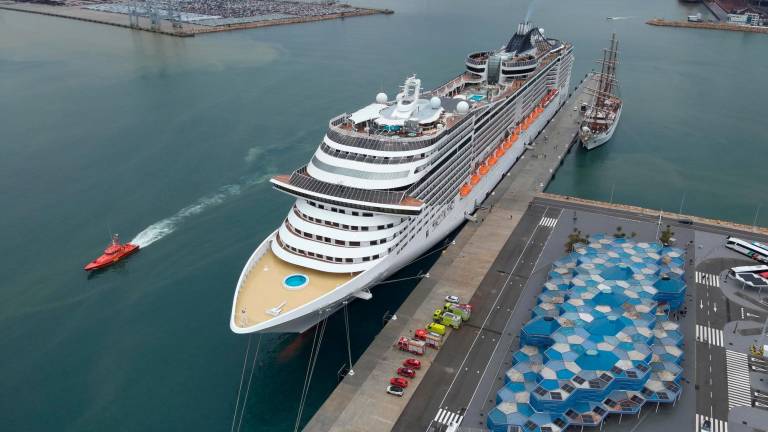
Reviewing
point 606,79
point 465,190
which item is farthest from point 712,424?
point 606,79

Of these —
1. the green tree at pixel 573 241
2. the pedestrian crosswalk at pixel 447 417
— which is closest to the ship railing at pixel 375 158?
the green tree at pixel 573 241

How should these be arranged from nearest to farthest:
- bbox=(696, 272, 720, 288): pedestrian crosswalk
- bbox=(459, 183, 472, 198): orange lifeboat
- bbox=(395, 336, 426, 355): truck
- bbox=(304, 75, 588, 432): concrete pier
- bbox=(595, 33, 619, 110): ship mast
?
bbox=(304, 75, 588, 432): concrete pier, bbox=(395, 336, 426, 355): truck, bbox=(696, 272, 720, 288): pedestrian crosswalk, bbox=(459, 183, 472, 198): orange lifeboat, bbox=(595, 33, 619, 110): ship mast

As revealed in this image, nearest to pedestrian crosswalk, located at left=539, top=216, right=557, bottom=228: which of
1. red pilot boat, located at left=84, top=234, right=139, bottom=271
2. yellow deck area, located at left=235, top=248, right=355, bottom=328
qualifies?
yellow deck area, located at left=235, top=248, right=355, bottom=328

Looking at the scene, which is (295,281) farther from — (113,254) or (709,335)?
(709,335)

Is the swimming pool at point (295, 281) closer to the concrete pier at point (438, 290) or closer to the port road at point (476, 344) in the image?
the concrete pier at point (438, 290)

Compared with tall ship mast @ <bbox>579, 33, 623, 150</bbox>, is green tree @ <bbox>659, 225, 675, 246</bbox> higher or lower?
lower

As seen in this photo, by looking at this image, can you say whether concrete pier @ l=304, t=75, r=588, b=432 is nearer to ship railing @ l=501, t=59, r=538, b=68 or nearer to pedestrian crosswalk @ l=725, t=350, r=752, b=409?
ship railing @ l=501, t=59, r=538, b=68

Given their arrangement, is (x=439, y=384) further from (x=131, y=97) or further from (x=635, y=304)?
(x=131, y=97)
